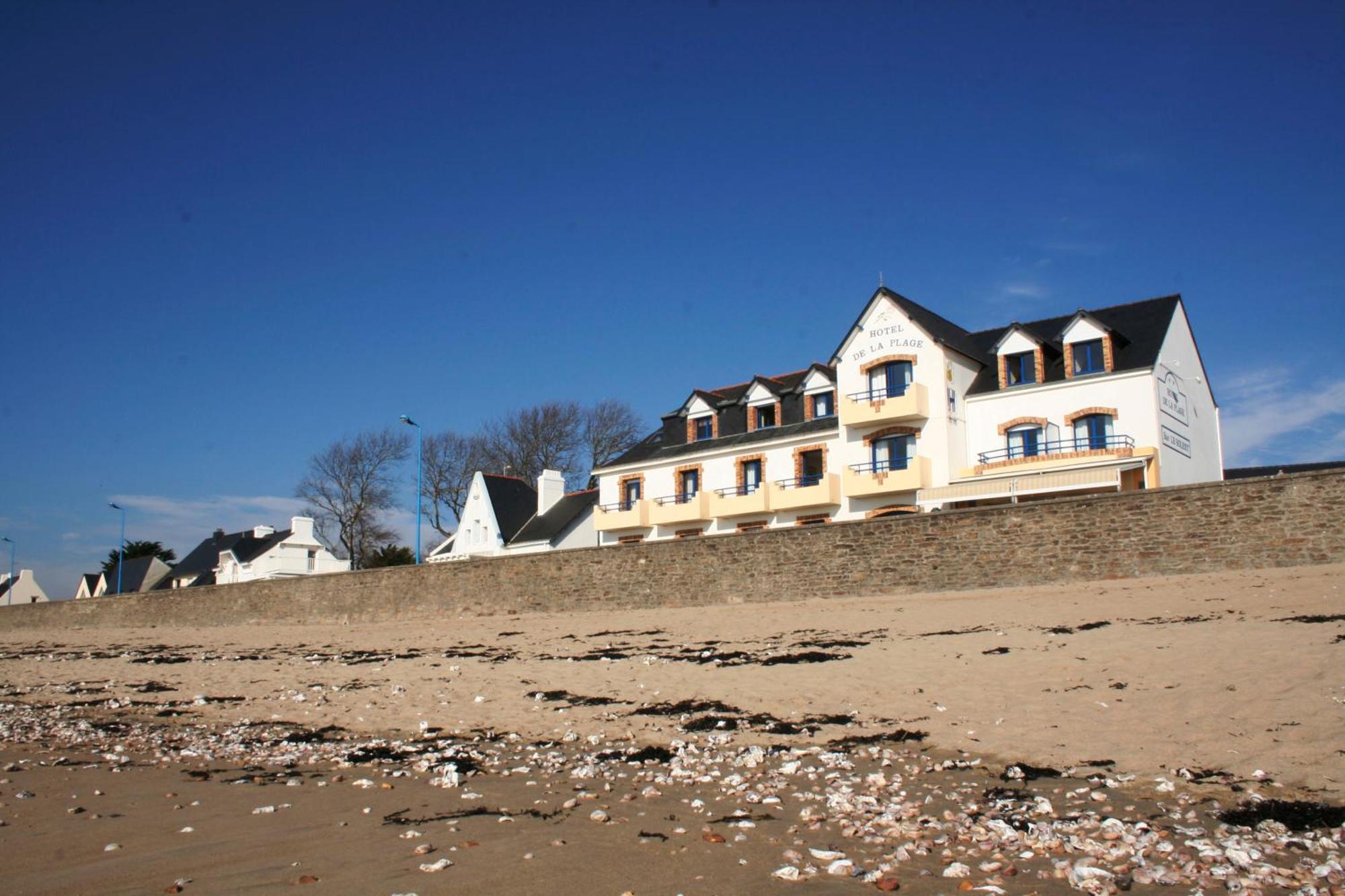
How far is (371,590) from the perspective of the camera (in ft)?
97.9

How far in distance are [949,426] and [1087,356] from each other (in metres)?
4.78

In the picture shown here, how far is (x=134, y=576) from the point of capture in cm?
7150

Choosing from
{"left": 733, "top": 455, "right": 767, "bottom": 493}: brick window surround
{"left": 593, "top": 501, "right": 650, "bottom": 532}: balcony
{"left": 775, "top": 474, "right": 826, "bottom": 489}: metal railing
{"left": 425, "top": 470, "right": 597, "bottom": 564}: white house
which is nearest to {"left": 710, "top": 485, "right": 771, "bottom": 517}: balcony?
{"left": 733, "top": 455, "right": 767, "bottom": 493}: brick window surround

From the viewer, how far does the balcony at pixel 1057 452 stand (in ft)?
91.5

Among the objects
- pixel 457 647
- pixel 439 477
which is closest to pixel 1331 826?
pixel 457 647

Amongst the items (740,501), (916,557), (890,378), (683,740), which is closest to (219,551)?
(740,501)

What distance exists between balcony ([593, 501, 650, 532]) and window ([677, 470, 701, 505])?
1494mm

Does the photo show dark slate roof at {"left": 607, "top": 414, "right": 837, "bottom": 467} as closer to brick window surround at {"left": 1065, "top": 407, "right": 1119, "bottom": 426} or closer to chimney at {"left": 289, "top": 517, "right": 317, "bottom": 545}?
brick window surround at {"left": 1065, "top": 407, "right": 1119, "bottom": 426}

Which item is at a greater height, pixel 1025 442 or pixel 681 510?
pixel 1025 442

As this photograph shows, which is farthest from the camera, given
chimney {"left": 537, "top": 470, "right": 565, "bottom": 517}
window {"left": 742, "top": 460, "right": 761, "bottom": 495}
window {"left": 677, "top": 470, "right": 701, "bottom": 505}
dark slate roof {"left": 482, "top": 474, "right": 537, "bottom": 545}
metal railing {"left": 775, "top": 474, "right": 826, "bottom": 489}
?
chimney {"left": 537, "top": 470, "right": 565, "bottom": 517}

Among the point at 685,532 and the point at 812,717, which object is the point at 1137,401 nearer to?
the point at 685,532

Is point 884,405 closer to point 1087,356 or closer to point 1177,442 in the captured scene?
point 1087,356

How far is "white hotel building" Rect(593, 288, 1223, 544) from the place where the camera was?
2841cm

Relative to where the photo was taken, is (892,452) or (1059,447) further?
(892,452)
